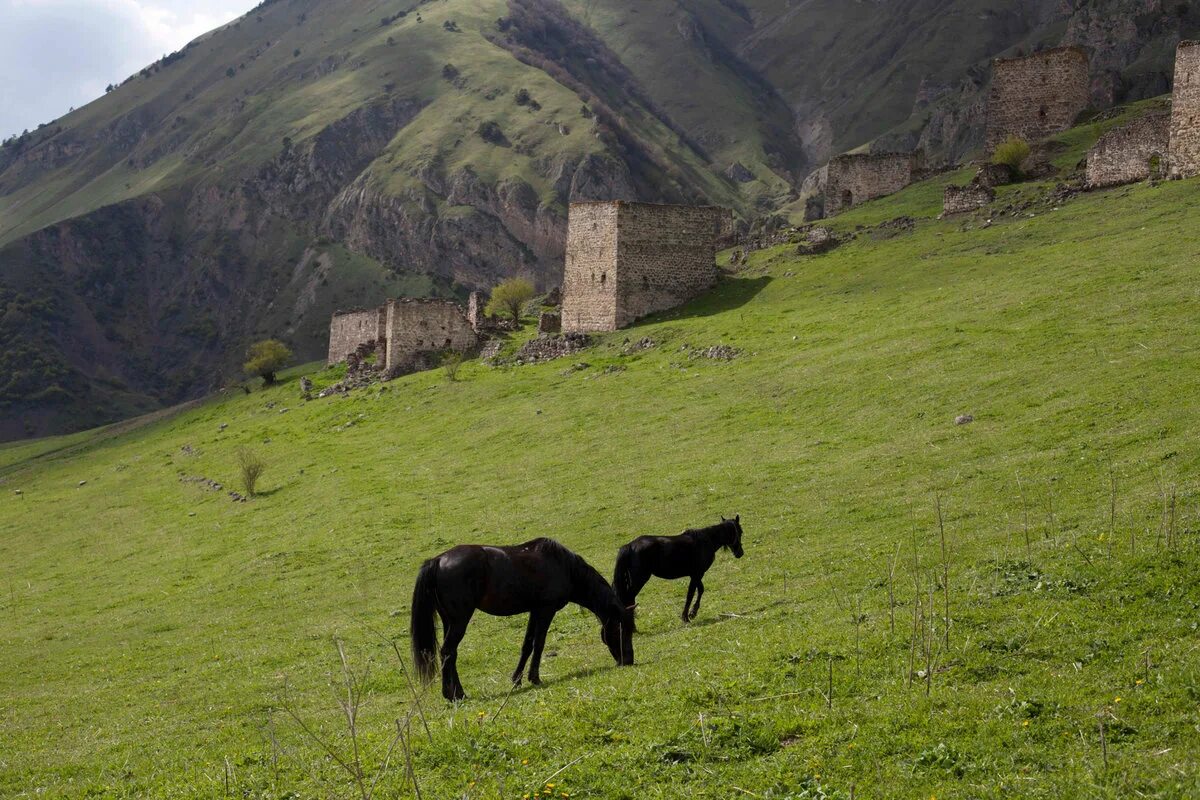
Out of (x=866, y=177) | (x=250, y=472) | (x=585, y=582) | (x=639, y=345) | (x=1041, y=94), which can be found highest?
(x=1041, y=94)

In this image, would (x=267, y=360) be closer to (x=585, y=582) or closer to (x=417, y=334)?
(x=417, y=334)

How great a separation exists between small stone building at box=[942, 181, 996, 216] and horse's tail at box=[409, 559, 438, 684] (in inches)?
1784

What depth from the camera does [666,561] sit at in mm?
18766

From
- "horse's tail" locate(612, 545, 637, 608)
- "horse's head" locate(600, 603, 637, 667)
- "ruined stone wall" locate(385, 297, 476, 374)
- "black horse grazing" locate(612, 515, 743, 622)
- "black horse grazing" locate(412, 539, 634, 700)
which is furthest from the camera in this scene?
"ruined stone wall" locate(385, 297, 476, 374)

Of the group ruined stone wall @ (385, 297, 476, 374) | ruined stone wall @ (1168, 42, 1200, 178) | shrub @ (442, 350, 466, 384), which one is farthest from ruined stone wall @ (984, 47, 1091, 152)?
shrub @ (442, 350, 466, 384)

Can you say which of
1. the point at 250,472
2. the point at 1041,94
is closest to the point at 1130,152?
the point at 1041,94

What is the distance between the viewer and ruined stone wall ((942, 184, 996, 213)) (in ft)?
178

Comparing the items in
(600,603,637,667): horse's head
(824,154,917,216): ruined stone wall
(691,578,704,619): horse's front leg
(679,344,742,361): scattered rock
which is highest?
(824,154,917,216): ruined stone wall

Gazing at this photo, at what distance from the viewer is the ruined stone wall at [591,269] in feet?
189

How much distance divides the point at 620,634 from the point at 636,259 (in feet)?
143

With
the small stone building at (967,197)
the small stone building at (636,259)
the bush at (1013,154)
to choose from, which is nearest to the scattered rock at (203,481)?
the small stone building at (636,259)

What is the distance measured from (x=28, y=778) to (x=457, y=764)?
6212 millimetres

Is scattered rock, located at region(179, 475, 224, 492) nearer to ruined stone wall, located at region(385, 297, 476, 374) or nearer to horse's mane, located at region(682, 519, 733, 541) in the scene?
ruined stone wall, located at region(385, 297, 476, 374)

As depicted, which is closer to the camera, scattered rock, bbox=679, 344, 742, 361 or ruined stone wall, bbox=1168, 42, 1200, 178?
scattered rock, bbox=679, 344, 742, 361
